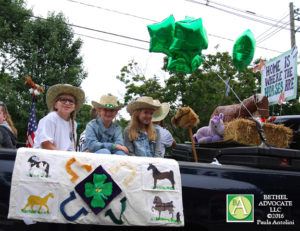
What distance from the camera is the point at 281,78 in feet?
24.5

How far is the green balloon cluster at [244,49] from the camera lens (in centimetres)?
409

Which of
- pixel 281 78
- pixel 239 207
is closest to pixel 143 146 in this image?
pixel 239 207

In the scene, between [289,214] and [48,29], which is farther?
[48,29]

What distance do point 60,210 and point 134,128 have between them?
151 cm

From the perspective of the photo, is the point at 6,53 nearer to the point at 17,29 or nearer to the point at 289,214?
the point at 17,29

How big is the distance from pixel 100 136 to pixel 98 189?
127 cm

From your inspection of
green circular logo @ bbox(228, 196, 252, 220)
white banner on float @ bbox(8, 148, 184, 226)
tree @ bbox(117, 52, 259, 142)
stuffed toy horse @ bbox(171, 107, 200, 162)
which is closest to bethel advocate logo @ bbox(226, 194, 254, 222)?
green circular logo @ bbox(228, 196, 252, 220)

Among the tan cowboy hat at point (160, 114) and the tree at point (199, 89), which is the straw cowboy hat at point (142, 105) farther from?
the tree at point (199, 89)

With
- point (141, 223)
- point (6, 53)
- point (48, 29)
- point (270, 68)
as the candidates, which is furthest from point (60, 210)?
point (6, 53)

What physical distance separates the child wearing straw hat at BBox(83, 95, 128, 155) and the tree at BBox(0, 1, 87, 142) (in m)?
9.73

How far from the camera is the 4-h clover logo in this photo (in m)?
1.94

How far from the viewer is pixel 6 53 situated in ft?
56.5

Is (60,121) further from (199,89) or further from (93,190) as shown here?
(199,89)

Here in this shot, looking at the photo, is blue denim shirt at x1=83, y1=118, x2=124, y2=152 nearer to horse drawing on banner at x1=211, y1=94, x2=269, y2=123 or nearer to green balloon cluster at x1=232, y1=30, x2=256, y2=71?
horse drawing on banner at x1=211, y1=94, x2=269, y2=123
